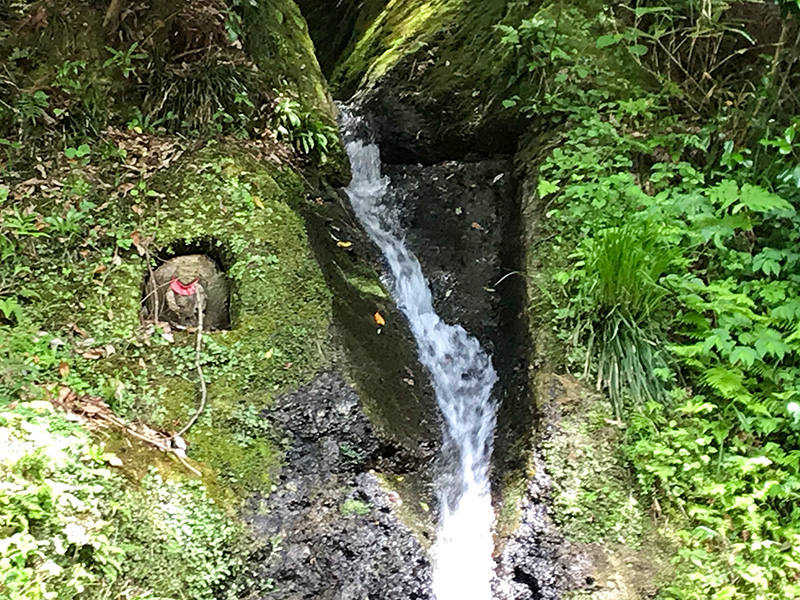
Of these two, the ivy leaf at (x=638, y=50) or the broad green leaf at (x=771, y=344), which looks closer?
the broad green leaf at (x=771, y=344)

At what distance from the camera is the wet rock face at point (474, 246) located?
4.71 m

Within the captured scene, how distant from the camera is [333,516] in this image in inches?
135

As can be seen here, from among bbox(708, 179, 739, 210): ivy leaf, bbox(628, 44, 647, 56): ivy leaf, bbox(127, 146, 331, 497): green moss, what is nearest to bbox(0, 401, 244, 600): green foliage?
bbox(127, 146, 331, 497): green moss

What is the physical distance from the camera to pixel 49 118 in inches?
171

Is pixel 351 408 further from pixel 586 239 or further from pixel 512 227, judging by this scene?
pixel 512 227

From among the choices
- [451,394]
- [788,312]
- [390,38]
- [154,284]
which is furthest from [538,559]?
[390,38]

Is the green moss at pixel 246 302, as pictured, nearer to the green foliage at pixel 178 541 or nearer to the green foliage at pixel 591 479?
the green foliage at pixel 178 541

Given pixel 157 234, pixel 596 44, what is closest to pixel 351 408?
pixel 157 234

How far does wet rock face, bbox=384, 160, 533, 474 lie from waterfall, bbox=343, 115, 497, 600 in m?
0.11

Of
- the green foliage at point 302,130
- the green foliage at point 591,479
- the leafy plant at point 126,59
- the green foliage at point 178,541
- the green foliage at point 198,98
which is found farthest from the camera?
the green foliage at point 302,130

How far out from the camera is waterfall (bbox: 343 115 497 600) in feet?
11.8

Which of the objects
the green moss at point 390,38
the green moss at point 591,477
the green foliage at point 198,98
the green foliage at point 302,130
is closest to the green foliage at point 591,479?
the green moss at point 591,477

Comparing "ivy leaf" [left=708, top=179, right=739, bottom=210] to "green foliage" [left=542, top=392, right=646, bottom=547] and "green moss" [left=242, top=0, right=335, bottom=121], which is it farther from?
"green moss" [left=242, top=0, right=335, bottom=121]

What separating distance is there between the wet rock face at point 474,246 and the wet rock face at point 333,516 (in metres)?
1.11
